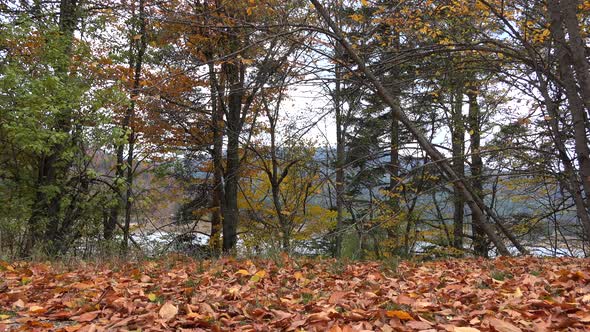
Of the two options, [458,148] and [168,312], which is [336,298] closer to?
[168,312]

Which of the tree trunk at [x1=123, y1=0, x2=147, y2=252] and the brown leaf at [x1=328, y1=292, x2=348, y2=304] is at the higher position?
the tree trunk at [x1=123, y1=0, x2=147, y2=252]

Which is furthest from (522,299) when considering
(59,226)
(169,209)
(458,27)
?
(169,209)

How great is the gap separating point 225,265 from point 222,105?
396 inches

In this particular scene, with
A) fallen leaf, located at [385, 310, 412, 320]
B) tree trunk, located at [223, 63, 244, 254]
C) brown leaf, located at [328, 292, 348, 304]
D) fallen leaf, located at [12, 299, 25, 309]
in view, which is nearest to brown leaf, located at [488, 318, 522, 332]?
fallen leaf, located at [385, 310, 412, 320]

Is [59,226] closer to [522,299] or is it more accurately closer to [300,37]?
[300,37]

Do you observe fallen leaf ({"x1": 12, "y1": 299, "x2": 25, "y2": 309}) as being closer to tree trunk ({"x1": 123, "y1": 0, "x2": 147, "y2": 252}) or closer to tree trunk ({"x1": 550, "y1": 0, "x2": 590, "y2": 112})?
tree trunk ({"x1": 550, "y1": 0, "x2": 590, "y2": 112})

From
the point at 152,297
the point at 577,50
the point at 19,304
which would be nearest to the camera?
the point at 19,304

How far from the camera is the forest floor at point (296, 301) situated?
263cm

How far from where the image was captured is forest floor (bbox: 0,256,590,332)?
2.63m

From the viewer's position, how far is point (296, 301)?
3441mm

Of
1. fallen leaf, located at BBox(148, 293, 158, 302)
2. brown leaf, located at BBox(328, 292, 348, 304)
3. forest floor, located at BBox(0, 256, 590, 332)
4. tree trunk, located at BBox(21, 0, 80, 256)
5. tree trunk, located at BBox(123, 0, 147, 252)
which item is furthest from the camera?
tree trunk, located at BBox(123, 0, 147, 252)

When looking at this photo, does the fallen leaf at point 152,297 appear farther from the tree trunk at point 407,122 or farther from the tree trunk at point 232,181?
the tree trunk at point 232,181

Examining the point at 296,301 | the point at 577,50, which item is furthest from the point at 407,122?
the point at 296,301

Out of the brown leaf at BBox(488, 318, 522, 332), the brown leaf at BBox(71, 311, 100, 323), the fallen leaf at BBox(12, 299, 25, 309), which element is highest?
the brown leaf at BBox(488, 318, 522, 332)
